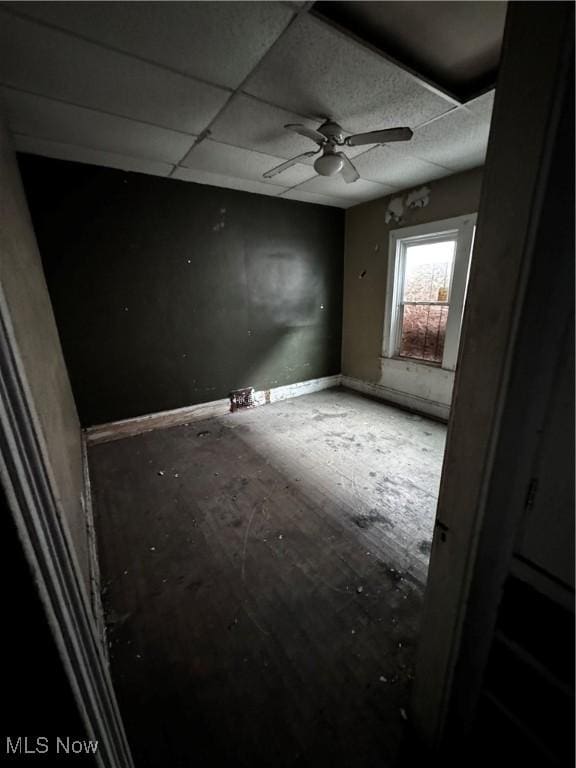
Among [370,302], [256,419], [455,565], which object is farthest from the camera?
[370,302]

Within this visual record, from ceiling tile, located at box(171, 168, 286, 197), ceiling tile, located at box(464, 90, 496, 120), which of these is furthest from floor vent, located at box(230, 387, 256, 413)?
ceiling tile, located at box(464, 90, 496, 120)

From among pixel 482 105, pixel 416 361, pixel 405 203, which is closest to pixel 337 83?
pixel 482 105

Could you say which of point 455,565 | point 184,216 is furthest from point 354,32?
point 184,216

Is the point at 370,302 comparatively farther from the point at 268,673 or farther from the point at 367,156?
the point at 268,673

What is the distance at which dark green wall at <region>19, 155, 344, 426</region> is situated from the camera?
9.32 ft

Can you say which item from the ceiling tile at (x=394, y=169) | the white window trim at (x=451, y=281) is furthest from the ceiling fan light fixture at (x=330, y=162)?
the white window trim at (x=451, y=281)

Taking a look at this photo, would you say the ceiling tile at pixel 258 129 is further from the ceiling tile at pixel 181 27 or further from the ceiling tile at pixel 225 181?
the ceiling tile at pixel 225 181

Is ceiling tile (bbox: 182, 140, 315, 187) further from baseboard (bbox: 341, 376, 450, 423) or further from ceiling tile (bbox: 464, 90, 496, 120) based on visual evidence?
baseboard (bbox: 341, 376, 450, 423)

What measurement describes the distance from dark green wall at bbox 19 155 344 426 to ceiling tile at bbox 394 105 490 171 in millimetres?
1766

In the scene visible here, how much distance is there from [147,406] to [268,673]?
9.21 ft

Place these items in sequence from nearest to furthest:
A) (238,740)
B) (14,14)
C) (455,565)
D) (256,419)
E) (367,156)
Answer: (455,565) → (238,740) → (14,14) → (367,156) → (256,419)

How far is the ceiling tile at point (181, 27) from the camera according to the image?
1.24m

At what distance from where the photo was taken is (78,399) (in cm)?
308

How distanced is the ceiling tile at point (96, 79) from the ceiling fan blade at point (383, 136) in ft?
2.66
